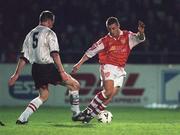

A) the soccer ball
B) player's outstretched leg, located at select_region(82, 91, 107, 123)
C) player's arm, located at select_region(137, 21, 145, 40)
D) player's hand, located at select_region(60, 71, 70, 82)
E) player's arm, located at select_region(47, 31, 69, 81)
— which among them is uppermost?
player's arm, located at select_region(137, 21, 145, 40)

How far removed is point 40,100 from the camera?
1228cm

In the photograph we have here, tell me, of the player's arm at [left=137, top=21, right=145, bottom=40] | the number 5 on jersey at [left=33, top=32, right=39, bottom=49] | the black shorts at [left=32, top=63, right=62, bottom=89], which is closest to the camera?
the number 5 on jersey at [left=33, top=32, right=39, bottom=49]

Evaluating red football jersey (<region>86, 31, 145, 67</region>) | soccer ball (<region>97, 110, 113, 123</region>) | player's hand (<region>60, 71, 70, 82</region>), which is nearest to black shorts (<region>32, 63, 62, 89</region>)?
player's hand (<region>60, 71, 70, 82</region>)

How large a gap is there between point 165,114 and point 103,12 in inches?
302

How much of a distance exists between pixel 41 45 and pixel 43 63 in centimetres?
36

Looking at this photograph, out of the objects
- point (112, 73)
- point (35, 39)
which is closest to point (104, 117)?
point (112, 73)

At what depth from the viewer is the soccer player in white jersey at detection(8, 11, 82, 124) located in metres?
12.1

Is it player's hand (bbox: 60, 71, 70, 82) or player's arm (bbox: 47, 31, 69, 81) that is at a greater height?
player's arm (bbox: 47, 31, 69, 81)

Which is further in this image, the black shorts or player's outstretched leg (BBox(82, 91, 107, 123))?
player's outstretched leg (BBox(82, 91, 107, 123))

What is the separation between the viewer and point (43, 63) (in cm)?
1222

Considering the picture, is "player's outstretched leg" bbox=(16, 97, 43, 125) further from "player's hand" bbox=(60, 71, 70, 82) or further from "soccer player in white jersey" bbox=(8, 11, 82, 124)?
"player's hand" bbox=(60, 71, 70, 82)

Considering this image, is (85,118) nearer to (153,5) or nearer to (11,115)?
(11,115)

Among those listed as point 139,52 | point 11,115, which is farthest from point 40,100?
point 139,52

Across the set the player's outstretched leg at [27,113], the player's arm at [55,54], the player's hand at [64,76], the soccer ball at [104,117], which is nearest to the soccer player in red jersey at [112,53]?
the soccer ball at [104,117]
